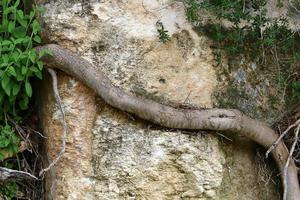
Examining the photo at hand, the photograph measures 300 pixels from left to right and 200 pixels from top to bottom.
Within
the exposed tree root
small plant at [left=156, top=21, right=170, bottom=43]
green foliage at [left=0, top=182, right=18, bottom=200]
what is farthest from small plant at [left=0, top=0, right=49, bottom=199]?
small plant at [left=156, top=21, right=170, bottom=43]

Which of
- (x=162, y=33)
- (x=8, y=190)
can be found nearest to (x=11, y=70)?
(x=8, y=190)

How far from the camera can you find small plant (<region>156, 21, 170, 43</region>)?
272cm

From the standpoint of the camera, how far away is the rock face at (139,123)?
8.59 ft

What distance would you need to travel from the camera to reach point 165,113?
8.63 ft

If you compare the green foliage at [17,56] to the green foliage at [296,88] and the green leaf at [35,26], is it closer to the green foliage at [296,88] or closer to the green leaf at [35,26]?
the green leaf at [35,26]

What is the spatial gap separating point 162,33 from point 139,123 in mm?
474

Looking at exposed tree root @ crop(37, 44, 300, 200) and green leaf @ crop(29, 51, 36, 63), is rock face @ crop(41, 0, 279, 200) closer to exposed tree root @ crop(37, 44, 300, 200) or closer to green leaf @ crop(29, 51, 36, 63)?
exposed tree root @ crop(37, 44, 300, 200)

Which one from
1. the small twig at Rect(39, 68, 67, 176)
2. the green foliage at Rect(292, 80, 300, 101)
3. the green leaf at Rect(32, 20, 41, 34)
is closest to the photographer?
the small twig at Rect(39, 68, 67, 176)

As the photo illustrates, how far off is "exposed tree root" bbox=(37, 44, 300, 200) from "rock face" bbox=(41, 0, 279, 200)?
0.06 m

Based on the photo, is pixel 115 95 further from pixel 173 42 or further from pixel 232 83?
pixel 232 83

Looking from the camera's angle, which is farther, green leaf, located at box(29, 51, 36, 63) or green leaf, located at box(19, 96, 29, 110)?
green leaf, located at box(19, 96, 29, 110)

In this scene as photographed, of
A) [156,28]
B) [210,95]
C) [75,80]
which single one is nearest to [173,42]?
[156,28]

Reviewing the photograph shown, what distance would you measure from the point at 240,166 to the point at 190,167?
0.31 m

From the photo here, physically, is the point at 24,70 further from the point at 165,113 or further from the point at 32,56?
the point at 165,113
